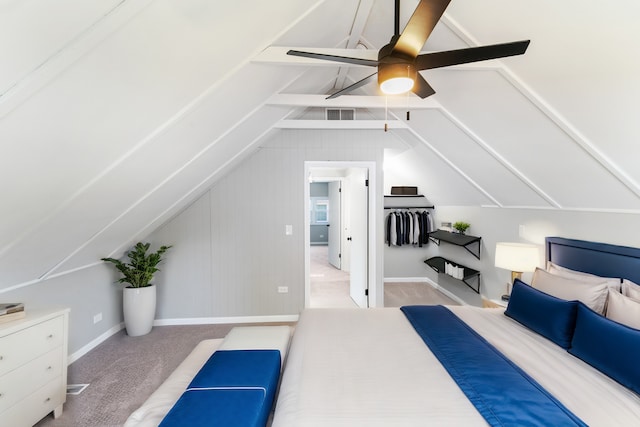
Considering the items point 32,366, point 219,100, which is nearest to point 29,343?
point 32,366

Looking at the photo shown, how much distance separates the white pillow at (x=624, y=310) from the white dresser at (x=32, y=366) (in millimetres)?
3559

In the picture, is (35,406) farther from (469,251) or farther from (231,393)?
(469,251)

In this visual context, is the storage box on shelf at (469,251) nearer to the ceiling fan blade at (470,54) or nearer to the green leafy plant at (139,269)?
the ceiling fan blade at (470,54)

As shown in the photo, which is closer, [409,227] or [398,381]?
[398,381]

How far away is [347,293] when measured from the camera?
4902 millimetres

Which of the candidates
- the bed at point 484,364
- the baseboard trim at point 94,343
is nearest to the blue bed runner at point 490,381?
the bed at point 484,364

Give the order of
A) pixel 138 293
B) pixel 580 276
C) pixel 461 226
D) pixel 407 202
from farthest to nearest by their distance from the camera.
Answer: pixel 407 202 → pixel 461 226 → pixel 138 293 → pixel 580 276

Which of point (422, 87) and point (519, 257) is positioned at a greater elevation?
point (422, 87)

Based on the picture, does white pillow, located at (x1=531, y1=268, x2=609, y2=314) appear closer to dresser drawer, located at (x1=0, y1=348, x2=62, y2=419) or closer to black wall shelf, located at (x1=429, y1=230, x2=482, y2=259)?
black wall shelf, located at (x1=429, y1=230, x2=482, y2=259)

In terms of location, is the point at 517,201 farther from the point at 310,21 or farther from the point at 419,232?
the point at 310,21

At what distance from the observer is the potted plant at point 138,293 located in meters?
3.22

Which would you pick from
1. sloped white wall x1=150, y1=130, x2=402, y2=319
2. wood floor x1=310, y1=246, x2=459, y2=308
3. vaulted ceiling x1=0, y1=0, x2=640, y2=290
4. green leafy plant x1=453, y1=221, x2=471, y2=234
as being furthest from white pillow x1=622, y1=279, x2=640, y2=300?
sloped white wall x1=150, y1=130, x2=402, y2=319

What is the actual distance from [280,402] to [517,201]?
310cm

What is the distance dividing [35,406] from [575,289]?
12.0 feet
